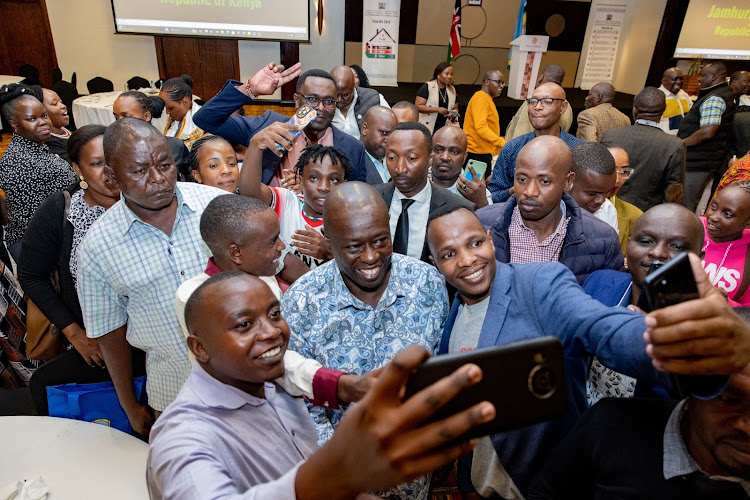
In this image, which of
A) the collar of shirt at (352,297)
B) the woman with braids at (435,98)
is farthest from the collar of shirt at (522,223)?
the woman with braids at (435,98)

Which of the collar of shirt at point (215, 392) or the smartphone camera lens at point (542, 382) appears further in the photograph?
the collar of shirt at point (215, 392)

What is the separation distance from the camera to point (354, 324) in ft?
4.93

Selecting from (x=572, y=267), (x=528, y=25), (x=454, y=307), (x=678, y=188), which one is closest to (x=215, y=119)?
(x=454, y=307)

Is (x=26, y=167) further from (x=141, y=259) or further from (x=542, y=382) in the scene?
(x=542, y=382)

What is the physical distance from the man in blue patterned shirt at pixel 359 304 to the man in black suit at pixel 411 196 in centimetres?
61

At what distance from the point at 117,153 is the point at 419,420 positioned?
1.61 metres

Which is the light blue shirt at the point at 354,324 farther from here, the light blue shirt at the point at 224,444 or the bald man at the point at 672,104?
the bald man at the point at 672,104

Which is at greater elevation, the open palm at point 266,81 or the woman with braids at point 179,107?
the open palm at point 266,81

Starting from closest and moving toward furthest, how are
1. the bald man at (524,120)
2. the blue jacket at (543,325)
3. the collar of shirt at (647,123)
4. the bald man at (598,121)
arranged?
the blue jacket at (543,325), the collar of shirt at (647,123), the bald man at (598,121), the bald man at (524,120)

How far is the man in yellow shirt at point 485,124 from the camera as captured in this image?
15.4 ft

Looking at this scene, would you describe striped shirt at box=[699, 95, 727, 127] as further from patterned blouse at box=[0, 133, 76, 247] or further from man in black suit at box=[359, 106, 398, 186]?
patterned blouse at box=[0, 133, 76, 247]

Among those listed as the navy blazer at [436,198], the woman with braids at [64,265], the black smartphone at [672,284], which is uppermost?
the black smartphone at [672,284]

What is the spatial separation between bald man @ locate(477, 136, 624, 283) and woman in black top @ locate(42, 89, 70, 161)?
10.3 feet

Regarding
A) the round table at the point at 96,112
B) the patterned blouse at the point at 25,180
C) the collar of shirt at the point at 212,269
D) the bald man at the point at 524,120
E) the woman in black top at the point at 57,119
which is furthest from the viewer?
the round table at the point at 96,112
